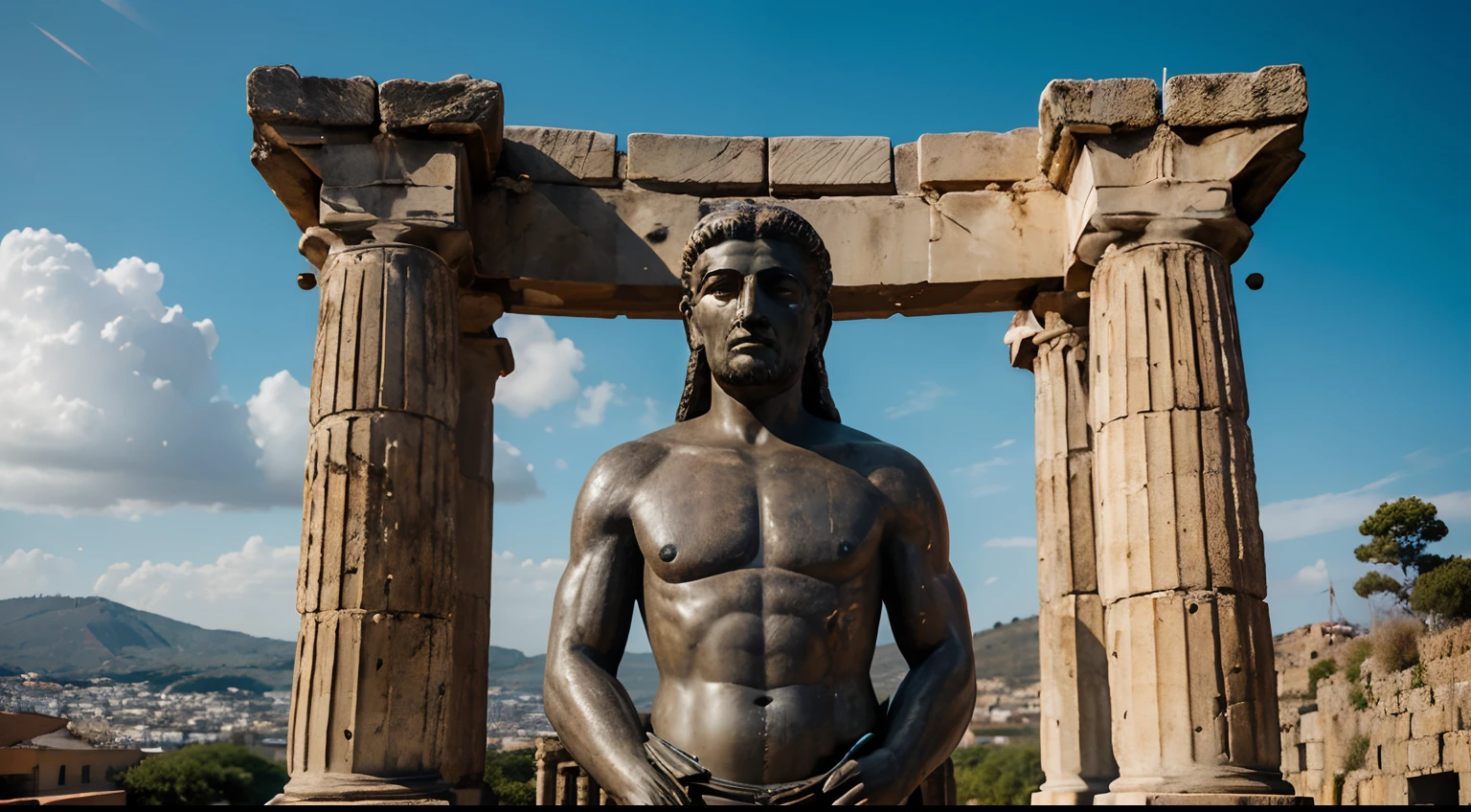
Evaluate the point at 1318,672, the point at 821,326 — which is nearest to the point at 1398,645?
the point at 1318,672

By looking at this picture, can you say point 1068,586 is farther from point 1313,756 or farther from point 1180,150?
point 1313,756

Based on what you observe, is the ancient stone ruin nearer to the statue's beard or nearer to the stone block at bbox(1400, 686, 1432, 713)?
the statue's beard

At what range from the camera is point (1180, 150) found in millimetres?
11133

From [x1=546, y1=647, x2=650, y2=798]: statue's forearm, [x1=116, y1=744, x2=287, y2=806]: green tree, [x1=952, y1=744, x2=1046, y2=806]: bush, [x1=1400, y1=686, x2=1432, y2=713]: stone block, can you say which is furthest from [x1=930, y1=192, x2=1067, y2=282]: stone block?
[x1=952, y1=744, x2=1046, y2=806]: bush

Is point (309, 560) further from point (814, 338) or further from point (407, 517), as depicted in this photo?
point (814, 338)

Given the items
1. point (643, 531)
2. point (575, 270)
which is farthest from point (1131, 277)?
point (643, 531)

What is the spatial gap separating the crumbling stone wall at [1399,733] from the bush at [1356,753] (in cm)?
6

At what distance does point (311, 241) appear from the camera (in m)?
11.5

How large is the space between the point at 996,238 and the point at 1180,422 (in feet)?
8.76

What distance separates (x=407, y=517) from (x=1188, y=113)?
6.87 meters

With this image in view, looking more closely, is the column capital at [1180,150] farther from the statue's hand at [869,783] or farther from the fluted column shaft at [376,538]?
the statue's hand at [869,783]

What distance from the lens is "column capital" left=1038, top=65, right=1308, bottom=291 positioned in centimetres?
1095

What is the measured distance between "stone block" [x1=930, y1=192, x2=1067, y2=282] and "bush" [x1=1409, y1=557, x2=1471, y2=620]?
26910 millimetres

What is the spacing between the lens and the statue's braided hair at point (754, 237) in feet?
13.8
